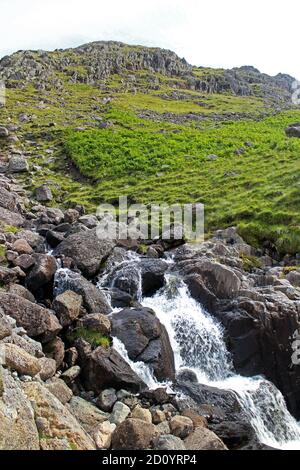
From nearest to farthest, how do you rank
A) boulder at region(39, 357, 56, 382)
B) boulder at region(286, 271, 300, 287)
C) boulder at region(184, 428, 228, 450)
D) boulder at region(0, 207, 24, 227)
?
boulder at region(184, 428, 228, 450) < boulder at region(39, 357, 56, 382) < boulder at region(286, 271, 300, 287) < boulder at region(0, 207, 24, 227)

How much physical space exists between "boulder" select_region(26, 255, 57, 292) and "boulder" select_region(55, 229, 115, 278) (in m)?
2.48

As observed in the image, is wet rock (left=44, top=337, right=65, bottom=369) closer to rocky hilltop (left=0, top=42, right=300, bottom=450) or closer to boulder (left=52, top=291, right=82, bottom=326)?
rocky hilltop (left=0, top=42, right=300, bottom=450)

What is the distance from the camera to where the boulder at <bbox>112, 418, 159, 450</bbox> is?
14977mm

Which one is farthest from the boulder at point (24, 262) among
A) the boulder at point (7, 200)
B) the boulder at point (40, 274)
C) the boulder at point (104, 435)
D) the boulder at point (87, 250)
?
the boulder at point (7, 200)

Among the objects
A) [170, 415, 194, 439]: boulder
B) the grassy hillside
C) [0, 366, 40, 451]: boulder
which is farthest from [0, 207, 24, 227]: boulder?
[170, 415, 194, 439]: boulder

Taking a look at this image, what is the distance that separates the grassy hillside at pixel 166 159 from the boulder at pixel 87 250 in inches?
419

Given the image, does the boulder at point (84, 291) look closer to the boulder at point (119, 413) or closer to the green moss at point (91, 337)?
the green moss at point (91, 337)

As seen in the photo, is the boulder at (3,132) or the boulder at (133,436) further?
the boulder at (3,132)

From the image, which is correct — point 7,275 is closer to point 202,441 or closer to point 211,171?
point 202,441

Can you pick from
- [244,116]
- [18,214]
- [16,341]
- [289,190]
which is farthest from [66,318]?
[244,116]

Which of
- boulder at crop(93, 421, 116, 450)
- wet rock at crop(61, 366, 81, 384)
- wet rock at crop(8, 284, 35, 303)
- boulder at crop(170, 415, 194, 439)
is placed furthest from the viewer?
wet rock at crop(8, 284, 35, 303)

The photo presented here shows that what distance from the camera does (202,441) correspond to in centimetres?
1564

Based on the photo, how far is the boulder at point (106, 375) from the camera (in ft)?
62.0

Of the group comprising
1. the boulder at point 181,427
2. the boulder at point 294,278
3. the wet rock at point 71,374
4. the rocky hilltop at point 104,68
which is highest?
the rocky hilltop at point 104,68
